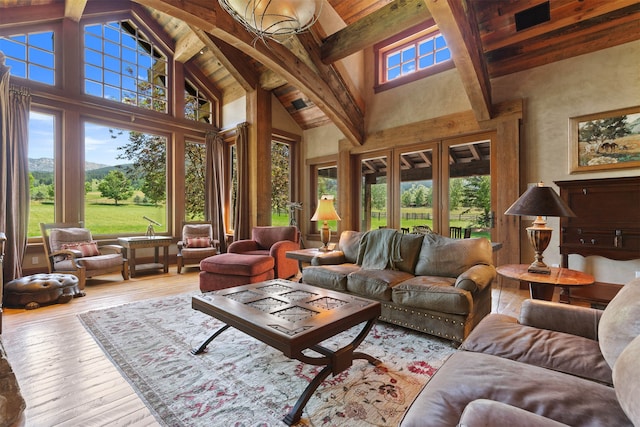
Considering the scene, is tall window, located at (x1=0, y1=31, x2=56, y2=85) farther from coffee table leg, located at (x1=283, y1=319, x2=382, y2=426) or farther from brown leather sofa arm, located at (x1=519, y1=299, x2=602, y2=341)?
brown leather sofa arm, located at (x1=519, y1=299, x2=602, y2=341)

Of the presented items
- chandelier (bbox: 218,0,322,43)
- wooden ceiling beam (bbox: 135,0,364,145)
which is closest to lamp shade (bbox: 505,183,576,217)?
chandelier (bbox: 218,0,322,43)

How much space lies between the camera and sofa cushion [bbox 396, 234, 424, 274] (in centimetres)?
301

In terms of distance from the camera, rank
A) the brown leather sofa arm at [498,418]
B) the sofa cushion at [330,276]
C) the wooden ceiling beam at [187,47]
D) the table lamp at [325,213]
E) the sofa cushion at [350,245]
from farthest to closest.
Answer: the wooden ceiling beam at [187,47]
the table lamp at [325,213]
the sofa cushion at [350,245]
the sofa cushion at [330,276]
the brown leather sofa arm at [498,418]

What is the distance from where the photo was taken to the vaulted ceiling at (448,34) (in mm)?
3205

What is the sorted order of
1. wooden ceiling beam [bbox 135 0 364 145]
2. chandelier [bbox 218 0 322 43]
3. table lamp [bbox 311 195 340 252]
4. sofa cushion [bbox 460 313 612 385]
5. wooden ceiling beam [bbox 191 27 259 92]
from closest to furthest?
sofa cushion [bbox 460 313 612 385] < chandelier [bbox 218 0 322 43] < wooden ceiling beam [bbox 135 0 364 145] < table lamp [bbox 311 195 340 252] < wooden ceiling beam [bbox 191 27 259 92]

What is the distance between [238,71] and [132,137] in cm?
237

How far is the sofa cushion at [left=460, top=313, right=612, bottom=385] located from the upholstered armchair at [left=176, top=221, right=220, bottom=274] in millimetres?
4542

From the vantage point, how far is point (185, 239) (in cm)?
527

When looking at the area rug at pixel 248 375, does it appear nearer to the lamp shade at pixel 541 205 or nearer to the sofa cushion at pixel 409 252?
the sofa cushion at pixel 409 252

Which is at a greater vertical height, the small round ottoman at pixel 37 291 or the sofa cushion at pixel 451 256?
the sofa cushion at pixel 451 256

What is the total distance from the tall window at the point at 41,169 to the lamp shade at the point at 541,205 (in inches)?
246

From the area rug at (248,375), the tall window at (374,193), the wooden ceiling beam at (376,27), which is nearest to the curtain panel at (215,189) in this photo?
the tall window at (374,193)

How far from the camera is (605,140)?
3453 mm

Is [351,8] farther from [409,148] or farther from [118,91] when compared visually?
[118,91]
